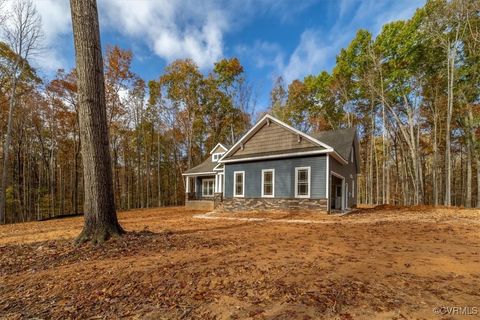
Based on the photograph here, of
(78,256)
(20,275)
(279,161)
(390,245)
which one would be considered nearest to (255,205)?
(279,161)

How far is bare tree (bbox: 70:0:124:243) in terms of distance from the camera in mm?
5375

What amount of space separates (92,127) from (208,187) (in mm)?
15720

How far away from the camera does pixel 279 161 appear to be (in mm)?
13305

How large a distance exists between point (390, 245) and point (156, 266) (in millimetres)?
5111

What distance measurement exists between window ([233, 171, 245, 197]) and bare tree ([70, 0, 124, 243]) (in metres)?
9.39

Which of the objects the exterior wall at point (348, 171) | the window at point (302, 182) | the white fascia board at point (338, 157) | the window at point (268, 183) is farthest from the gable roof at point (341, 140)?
the window at point (268, 183)

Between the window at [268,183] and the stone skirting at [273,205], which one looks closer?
the stone skirting at [273,205]

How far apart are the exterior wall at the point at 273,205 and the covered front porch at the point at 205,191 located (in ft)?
12.5

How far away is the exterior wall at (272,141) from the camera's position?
13203mm

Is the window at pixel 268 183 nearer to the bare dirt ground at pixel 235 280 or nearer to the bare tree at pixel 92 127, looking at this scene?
the bare dirt ground at pixel 235 280

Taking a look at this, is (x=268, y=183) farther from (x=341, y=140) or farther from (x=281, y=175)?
(x=341, y=140)

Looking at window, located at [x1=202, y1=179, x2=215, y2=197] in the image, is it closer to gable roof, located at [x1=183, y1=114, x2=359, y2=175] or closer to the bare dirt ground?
gable roof, located at [x1=183, y1=114, x2=359, y2=175]

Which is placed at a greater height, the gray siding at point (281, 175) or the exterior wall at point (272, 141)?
the exterior wall at point (272, 141)

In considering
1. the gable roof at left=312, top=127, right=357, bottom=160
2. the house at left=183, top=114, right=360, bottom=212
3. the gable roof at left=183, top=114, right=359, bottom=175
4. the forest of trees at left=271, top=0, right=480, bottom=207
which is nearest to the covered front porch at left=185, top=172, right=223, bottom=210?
the gable roof at left=183, top=114, right=359, bottom=175
